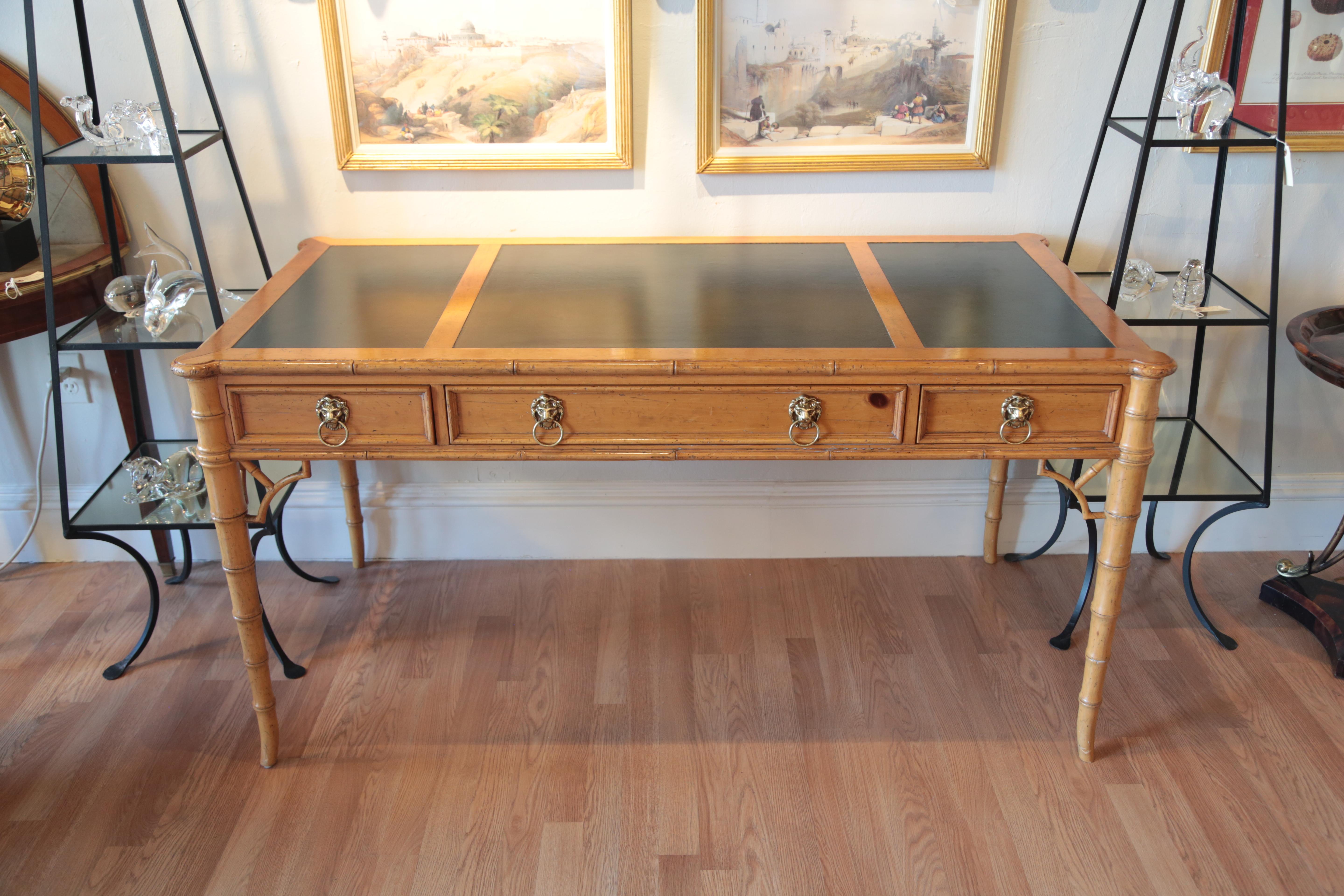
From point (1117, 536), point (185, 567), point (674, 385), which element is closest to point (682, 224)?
point (674, 385)

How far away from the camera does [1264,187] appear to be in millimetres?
2504

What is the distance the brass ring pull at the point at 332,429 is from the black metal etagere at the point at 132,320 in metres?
0.29

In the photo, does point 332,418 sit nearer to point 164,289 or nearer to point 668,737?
point 164,289

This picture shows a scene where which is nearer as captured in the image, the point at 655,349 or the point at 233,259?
the point at 655,349

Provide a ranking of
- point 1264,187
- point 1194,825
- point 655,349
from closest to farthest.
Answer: point 655,349, point 1194,825, point 1264,187

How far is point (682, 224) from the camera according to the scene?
8.32ft

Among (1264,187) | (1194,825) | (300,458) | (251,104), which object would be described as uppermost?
(251,104)

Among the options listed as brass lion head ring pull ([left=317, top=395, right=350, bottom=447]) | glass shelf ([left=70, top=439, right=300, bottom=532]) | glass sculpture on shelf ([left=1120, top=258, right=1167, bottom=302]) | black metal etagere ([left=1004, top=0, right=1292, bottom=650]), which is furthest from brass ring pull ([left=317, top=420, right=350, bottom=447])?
glass sculpture on shelf ([left=1120, top=258, right=1167, bottom=302])

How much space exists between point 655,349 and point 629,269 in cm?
48

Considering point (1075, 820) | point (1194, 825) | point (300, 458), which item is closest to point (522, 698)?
point (300, 458)

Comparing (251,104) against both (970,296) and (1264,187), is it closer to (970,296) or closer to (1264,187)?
(970,296)

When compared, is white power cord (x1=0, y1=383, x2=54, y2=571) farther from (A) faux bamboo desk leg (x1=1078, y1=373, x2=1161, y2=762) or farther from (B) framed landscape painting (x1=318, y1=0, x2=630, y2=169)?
(A) faux bamboo desk leg (x1=1078, y1=373, x2=1161, y2=762)

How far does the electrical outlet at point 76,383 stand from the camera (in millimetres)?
2680

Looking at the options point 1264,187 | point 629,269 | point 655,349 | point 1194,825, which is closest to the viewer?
point 655,349
